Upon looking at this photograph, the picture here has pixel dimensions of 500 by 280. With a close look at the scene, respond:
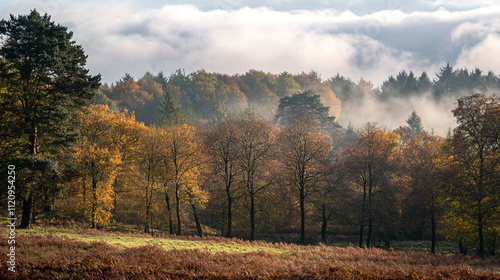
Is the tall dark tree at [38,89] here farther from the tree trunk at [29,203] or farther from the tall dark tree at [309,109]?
the tall dark tree at [309,109]

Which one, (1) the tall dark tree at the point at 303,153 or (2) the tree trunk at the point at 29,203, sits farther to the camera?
(1) the tall dark tree at the point at 303,153

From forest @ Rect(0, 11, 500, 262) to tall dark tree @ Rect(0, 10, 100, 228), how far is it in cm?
10

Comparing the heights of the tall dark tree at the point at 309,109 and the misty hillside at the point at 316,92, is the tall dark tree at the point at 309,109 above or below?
below

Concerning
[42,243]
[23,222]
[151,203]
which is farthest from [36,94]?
[151,203]

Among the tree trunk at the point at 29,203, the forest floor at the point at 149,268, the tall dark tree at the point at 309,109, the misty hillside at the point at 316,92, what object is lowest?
the forest floor at the point at 149,268

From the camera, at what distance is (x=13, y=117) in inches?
1089

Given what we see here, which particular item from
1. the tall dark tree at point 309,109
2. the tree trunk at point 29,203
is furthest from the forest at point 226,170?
the tall dark tree at point 309,109

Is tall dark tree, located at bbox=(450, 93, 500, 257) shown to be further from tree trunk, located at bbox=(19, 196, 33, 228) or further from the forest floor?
tree trunk, located at bbox=(19, 196, 33, 228)

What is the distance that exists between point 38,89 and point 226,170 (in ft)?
73.7

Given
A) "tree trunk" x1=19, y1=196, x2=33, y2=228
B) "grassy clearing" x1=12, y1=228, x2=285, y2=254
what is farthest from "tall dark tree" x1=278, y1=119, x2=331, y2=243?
"tree trunk" x1=19, y1=196, x2=33, y2=228

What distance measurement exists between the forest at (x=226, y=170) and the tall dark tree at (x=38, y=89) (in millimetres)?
98

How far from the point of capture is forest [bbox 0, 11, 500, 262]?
1089 inches

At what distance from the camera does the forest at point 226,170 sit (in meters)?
27.7

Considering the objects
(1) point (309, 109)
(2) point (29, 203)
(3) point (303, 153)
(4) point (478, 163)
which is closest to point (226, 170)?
(3) point (303, 153)
